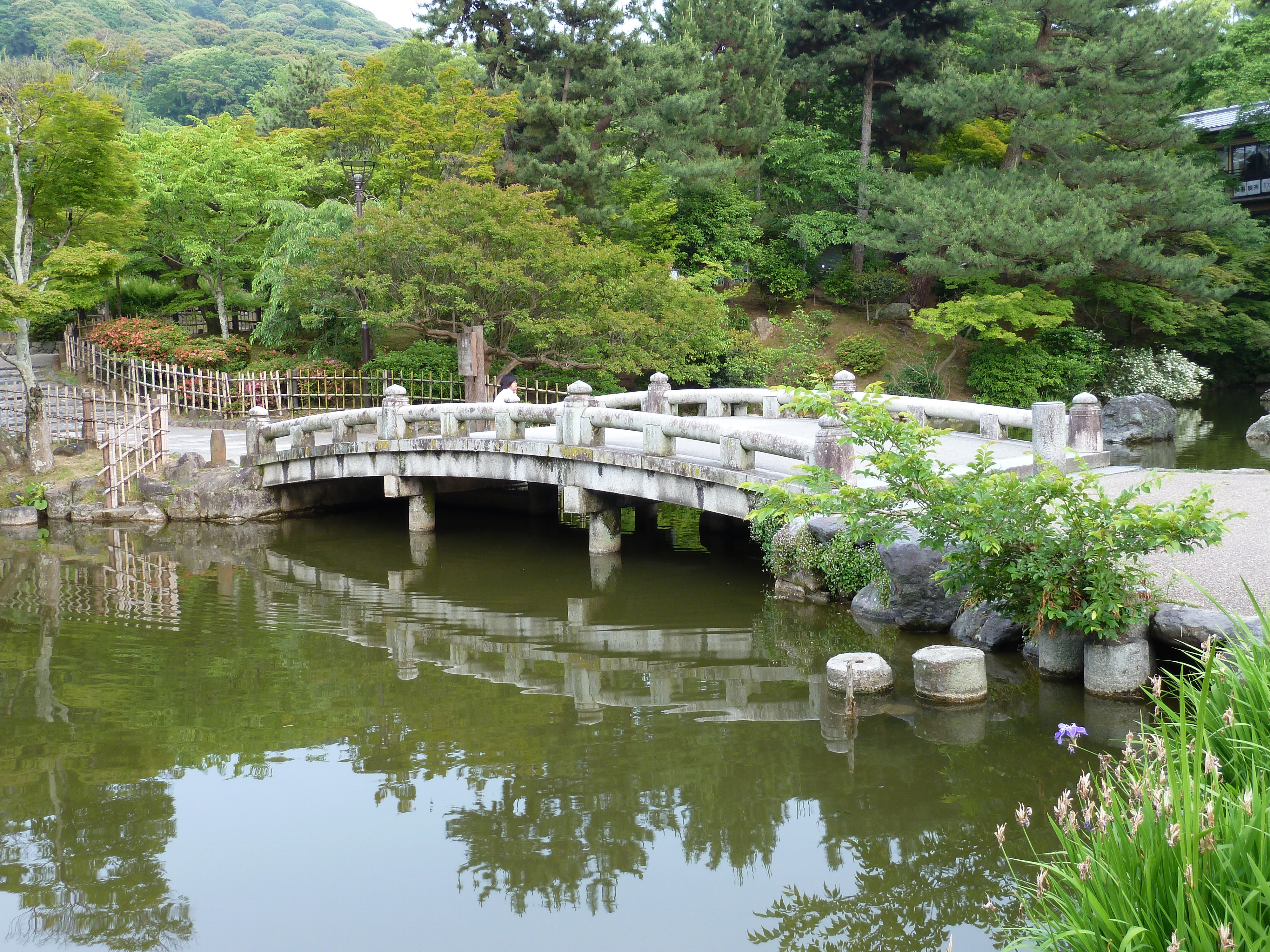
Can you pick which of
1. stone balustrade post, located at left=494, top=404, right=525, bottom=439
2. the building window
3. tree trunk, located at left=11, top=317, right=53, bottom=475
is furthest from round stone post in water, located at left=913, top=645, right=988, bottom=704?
the building window

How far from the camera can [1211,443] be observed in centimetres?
2359

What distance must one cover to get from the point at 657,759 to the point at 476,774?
1255 mm

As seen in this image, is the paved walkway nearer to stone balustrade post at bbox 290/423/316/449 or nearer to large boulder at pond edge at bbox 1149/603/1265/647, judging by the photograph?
large boulder at pond edge at bbox 1149/603/1265/647

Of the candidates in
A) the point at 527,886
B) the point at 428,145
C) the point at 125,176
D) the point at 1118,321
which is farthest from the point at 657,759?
the point at 1118,321

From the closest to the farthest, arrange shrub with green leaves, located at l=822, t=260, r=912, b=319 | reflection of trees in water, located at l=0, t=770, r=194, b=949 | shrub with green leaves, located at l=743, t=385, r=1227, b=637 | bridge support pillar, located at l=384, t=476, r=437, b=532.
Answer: reflection of trees in water, located at l=0, t=770, r=194, b=949, shrub with green leaves, located at l=743, t=385, r=1227, b=637, bridge support pillar, located at l=384, t=476, r=437, b=532, shrub with green leaves, located at l=822, t=260, r=912, b=319

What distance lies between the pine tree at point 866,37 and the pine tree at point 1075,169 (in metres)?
1.75

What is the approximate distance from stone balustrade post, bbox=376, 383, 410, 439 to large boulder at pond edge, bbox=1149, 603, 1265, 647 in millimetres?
10613

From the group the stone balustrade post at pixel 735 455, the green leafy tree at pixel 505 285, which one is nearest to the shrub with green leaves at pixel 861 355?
the green leafy tree at pixel 505 285

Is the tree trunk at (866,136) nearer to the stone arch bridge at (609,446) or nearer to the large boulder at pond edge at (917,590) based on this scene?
the stone arch bridge at (609,446)

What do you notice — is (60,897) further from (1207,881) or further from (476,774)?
(1207,881)

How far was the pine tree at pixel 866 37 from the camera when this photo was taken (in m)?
29.3

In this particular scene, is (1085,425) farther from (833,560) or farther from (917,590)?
(917,590)

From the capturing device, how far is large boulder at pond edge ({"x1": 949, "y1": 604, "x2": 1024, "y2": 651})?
Result: 973 centimetres

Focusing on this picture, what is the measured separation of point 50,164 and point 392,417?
7.09m
